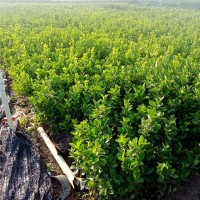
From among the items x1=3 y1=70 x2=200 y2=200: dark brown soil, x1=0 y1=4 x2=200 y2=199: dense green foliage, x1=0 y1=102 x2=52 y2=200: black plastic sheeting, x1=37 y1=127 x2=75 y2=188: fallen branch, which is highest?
x1=0 y1=4 x2=200 y2=199: dense green foliage

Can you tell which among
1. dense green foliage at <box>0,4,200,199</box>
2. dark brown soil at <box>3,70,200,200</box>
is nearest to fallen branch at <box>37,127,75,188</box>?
dark brown soil at <box>3,70,200,200</box>

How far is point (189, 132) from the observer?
3.96 m

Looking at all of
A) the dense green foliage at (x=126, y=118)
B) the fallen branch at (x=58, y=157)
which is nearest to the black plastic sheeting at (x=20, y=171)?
the fallen branch at (x=58, y=157)

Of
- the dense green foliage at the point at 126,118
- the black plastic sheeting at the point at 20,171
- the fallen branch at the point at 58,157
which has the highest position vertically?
the dense green foliage at the point at 126,118

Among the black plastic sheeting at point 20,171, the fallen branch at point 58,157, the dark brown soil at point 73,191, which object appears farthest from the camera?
the fallen branch at point 58,157

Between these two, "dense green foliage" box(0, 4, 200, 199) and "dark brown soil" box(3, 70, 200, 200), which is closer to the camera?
"dense green foliage" box(0, 4, 200, 199)

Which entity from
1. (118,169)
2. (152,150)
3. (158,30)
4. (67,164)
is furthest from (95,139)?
(158,30)

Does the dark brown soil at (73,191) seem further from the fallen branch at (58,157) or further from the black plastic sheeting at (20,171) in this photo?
the black plastic sheeting at (20,171)

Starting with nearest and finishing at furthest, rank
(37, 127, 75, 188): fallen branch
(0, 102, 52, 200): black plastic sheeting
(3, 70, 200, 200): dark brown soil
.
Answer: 1. (0, 102, 52, 200): black plastic sheeting
2. (3, 70, 200, 200): dark brown soil
3. (37, 127, 75, 188): fallen branch

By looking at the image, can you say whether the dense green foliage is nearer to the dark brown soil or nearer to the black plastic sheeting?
the dark brown soil

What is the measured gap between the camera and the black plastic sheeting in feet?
9.75

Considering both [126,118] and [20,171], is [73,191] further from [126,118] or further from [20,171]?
[126,118]

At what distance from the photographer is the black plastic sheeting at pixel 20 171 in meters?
2.97

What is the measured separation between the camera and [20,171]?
323cm
